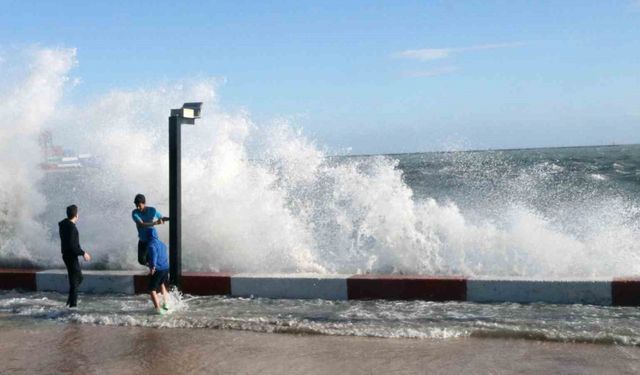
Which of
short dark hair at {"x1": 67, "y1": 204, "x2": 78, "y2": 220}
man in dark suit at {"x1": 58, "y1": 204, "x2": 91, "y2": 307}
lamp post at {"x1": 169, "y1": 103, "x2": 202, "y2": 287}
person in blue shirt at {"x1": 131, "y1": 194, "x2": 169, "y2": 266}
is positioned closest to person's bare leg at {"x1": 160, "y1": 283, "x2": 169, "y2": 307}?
person in blue shirt at {"x1": 131, "y1": 194, "x2": 169, "y2": 266}

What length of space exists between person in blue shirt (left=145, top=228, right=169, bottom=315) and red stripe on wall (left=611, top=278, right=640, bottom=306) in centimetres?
468

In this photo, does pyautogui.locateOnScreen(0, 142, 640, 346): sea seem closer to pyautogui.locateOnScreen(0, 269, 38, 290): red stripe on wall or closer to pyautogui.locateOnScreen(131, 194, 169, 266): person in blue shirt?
pyautogui.locateOnScreen(0, 269, 38, 290): red stripe on wall

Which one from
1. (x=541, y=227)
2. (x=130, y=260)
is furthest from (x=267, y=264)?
(x=541, y=227)

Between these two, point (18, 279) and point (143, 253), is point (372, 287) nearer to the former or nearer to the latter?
point (143, 253)

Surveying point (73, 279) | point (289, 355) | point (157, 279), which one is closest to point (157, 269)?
point (157, 279)

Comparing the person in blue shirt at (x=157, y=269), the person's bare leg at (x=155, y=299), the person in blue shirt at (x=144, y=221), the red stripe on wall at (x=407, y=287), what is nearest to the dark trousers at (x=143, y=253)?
the person in blue shirt at (x=144, y=221)

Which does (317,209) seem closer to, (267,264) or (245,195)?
(245,195)

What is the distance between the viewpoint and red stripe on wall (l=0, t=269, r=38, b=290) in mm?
9367

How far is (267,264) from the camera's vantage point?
31.7 feet

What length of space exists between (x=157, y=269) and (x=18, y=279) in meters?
3.09

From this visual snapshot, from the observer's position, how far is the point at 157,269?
7.47 meters

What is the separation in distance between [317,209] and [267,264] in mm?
2360

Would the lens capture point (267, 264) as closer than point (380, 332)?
No

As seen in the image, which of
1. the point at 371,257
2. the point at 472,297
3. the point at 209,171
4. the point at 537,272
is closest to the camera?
the point at 472,297
